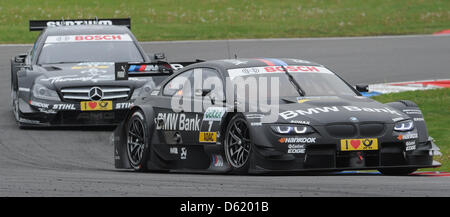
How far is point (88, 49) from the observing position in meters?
14.6

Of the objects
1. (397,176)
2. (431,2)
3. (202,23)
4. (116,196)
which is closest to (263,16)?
(202,23)

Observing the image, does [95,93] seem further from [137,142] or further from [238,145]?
[238,145]

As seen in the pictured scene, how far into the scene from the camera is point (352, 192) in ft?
21.7

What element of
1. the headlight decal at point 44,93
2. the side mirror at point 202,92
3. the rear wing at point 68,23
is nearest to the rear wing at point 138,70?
the headlight decal at point 44,93

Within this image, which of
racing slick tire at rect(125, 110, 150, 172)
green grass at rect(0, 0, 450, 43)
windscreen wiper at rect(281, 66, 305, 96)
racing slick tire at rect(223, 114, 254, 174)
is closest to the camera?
racing slick tire at rect(223, 114, 254, 174)

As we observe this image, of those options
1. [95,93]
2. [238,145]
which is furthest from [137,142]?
[95,93]

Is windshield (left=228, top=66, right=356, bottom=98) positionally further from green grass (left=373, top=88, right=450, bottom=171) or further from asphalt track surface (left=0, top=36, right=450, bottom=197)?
green grass (left=373, top=88, right=450, bottom=171)

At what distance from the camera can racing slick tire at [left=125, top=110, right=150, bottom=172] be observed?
31.8 feet

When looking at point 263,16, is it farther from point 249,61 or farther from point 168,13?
point 249,61

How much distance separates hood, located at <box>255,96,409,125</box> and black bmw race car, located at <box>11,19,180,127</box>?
16.3 feet

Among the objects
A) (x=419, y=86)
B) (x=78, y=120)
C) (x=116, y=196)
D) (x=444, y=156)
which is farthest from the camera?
(x=419, y=86)

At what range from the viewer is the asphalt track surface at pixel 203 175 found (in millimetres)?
6727

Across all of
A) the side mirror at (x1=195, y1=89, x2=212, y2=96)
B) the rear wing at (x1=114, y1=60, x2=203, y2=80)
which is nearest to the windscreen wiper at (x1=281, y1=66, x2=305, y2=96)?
the side mirror at (x1=195, y1=89, x2=212, y2=96)

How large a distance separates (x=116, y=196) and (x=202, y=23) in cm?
2672
